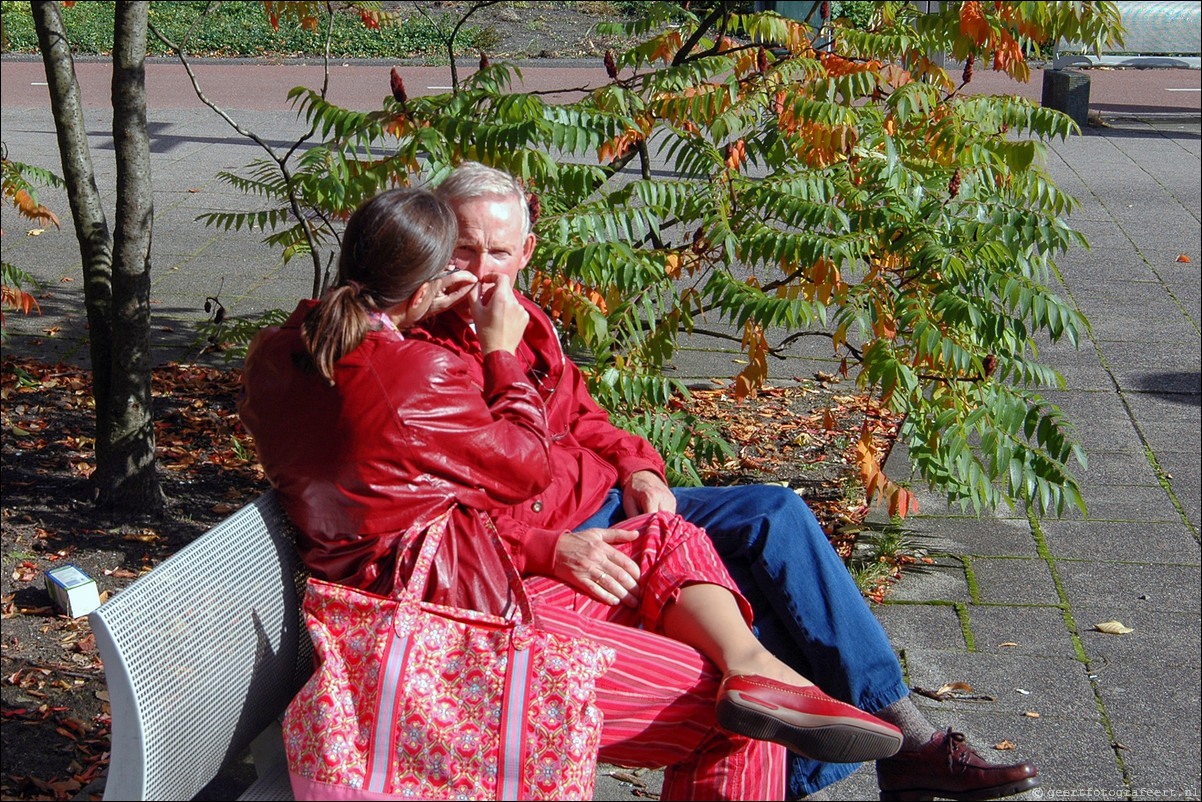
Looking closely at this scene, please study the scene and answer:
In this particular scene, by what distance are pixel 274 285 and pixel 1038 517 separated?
492 cm

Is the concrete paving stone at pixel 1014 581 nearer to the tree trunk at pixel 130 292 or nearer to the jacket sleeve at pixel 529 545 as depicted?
the jacket sleeve at pixel 529 545

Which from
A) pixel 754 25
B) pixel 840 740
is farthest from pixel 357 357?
pixel 754 25

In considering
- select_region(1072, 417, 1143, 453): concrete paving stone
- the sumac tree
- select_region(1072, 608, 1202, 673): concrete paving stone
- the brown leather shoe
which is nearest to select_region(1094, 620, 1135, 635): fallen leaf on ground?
select_region(1072, 608, 1202, 673): concrete paving stone

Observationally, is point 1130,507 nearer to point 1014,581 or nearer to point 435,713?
→ point 1014,581

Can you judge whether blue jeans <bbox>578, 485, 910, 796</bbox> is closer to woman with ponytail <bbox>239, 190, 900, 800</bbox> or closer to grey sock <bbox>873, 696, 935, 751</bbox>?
grey sock <bbox>873, 696, 935, 751</bbox>

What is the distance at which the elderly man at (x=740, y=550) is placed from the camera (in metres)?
2.63

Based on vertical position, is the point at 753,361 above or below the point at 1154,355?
above

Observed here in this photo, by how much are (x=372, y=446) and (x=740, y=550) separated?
102 cm

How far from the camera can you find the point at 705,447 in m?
3.93

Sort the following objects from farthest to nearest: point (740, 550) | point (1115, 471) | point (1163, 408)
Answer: point (1163, 408) → point (1115, 471) → point (740, 550)

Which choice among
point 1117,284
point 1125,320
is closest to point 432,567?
point 1125,320

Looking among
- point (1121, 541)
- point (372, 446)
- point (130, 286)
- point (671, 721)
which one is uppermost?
point (372, 446)

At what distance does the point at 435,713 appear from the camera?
6.72ft

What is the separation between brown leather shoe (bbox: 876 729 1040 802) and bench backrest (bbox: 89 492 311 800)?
141 centimetres
